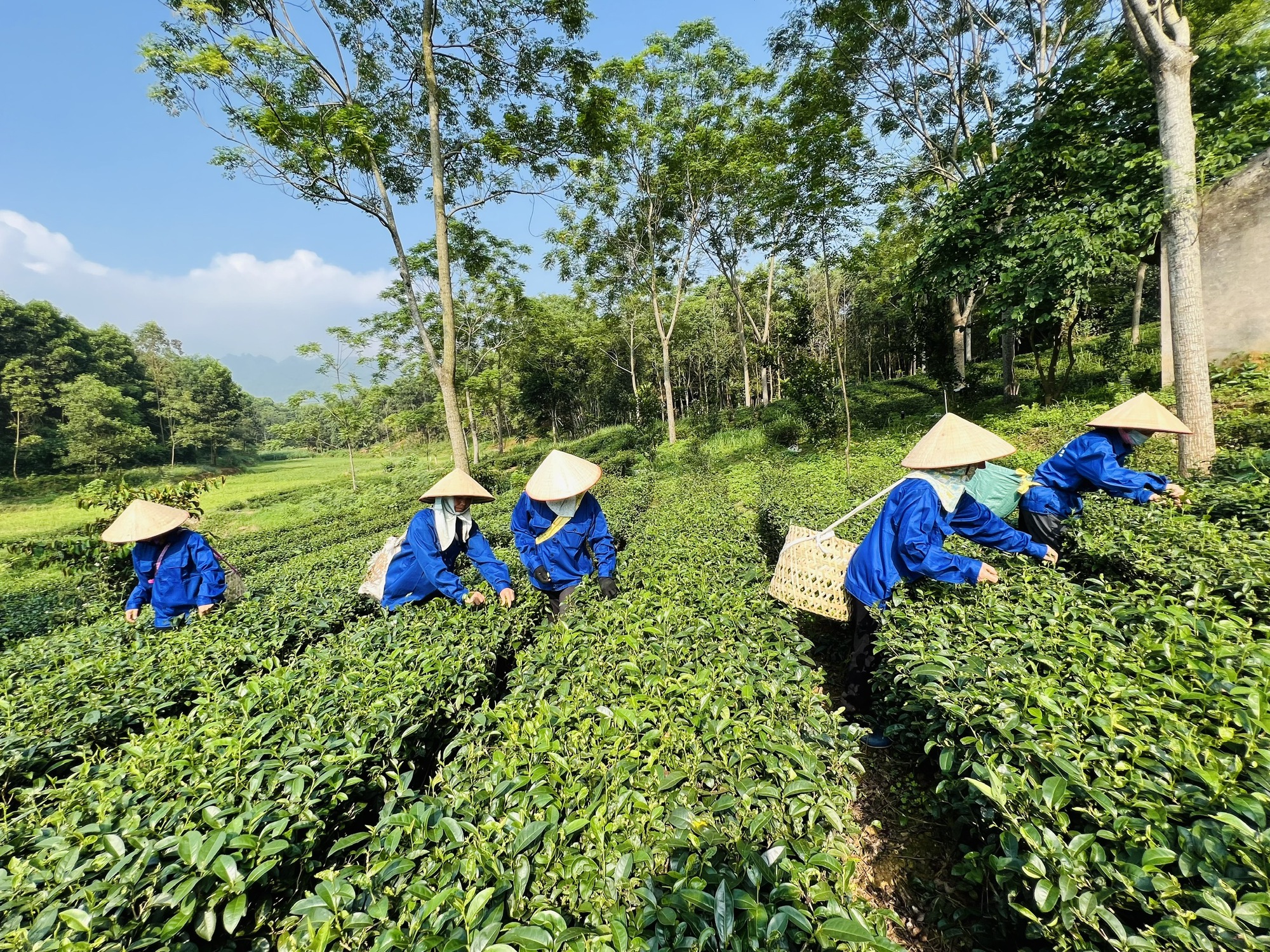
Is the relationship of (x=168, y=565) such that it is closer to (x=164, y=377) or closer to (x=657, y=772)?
(x=657, y=772)

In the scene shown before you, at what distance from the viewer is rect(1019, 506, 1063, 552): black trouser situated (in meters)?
3.79

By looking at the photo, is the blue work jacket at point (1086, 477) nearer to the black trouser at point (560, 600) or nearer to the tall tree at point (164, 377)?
the black trouser at point (560, 600)

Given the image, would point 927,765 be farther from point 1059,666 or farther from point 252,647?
point 252,647

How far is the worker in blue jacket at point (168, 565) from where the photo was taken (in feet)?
13.6

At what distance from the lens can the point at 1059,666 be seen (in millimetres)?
1971

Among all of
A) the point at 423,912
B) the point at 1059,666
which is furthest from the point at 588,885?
the point at 1059,666

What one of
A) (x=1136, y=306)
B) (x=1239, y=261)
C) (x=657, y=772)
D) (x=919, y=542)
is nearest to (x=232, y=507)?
(x=657, y=772)

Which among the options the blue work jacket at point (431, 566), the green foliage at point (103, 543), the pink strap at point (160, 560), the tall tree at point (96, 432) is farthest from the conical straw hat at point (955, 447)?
the tall tree at point (96, 432)

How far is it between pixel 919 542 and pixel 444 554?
333 cm

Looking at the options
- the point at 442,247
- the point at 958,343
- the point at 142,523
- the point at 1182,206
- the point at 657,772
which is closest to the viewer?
the point at 657,772

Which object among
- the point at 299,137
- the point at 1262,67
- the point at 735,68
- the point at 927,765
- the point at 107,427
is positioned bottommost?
the point at 927,765

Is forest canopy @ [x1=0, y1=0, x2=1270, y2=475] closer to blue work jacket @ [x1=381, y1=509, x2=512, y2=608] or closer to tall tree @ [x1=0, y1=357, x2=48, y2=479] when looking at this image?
blue work jacket @ [x1=381, y1=509, x2=512, y2=608]

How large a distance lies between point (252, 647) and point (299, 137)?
8.92 metres

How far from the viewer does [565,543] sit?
381cm
